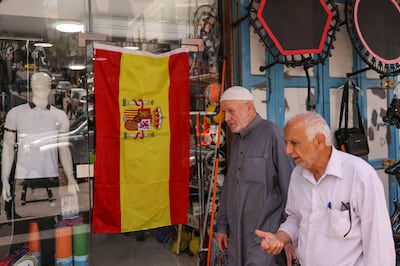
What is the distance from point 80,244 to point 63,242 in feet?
0.49

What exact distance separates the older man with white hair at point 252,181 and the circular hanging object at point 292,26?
3.21ft

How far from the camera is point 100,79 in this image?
11.2 ft

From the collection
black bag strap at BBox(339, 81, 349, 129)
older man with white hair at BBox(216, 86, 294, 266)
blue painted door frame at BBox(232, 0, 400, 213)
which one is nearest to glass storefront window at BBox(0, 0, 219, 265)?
blue painted door frame at BBox(232, 0, 400, 213)

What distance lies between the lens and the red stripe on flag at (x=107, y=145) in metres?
3.43

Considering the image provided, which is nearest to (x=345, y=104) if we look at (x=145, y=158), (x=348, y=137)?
(x=348, y=137)

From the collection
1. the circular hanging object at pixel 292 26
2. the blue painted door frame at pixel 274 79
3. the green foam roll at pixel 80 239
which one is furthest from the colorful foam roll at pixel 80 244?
the circular hanging object at pixel 292 26

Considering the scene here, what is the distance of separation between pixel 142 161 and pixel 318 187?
6.46 feet

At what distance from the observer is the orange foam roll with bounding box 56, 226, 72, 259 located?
11.6 ft

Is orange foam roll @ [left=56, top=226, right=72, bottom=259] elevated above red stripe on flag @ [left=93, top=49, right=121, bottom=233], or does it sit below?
below

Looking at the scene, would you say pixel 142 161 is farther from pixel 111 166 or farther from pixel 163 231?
pixel 163 231

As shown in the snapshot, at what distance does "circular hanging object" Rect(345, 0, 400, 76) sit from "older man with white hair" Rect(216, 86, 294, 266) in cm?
178

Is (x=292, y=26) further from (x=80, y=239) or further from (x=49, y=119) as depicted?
(x=80, y=239)

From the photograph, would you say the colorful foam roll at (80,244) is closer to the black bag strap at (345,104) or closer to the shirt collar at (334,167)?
the shirt collar at (334,167)

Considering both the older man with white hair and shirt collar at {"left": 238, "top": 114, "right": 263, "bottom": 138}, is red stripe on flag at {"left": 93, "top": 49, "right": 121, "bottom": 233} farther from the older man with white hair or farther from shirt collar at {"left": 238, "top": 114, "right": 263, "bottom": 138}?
shirt collar at {"left": 238, "top": 114, "right": 263, "bottom": 138}
